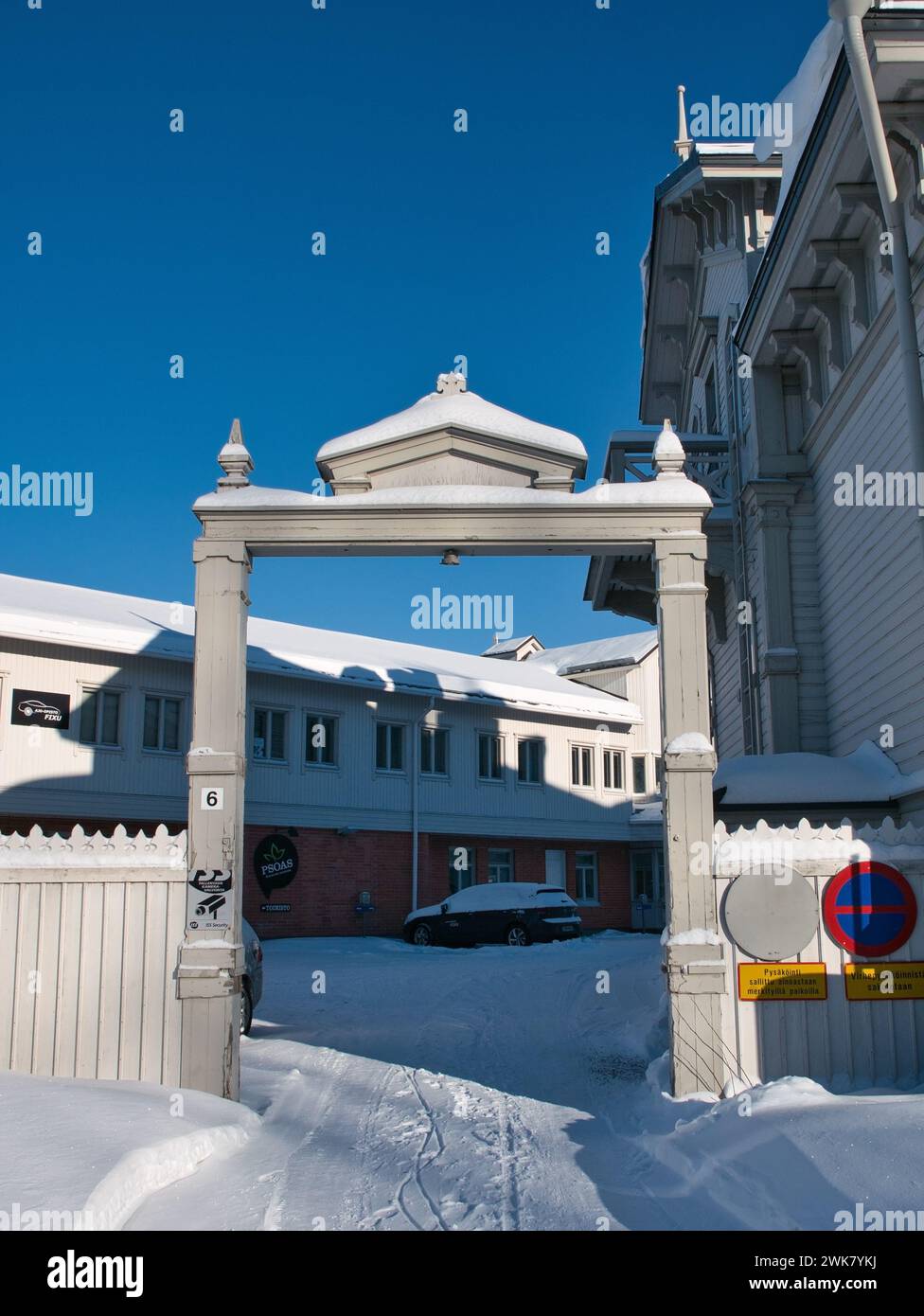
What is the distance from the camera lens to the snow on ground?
5891 millimetres

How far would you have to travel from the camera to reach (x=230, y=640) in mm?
9516

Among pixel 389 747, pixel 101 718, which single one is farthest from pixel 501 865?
pixel 101 718

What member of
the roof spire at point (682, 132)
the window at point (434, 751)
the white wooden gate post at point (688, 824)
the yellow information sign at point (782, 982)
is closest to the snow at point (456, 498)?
the white wooden gate post at point (688, 824)

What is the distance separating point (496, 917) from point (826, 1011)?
59.0ft

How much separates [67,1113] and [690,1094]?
440 cm

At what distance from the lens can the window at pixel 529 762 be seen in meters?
33.1

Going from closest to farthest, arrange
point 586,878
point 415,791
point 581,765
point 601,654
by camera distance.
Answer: point 415,791 < point 586,878 < point 581,765 < point 601,654

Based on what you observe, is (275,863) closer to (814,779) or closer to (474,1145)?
(814,779)

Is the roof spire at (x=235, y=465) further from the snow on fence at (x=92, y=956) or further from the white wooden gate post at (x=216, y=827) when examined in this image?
the snow on fence at (x=92, y=956)

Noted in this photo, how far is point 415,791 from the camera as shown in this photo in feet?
98.8

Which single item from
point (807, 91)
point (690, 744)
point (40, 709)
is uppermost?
point (807, 91)

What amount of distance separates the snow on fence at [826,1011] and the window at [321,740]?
20.3m

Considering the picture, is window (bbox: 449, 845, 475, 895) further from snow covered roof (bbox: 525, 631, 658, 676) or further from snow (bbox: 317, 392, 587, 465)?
snow (bbox: 317, 392, 587, 465)

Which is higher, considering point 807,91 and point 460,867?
point 807,91
